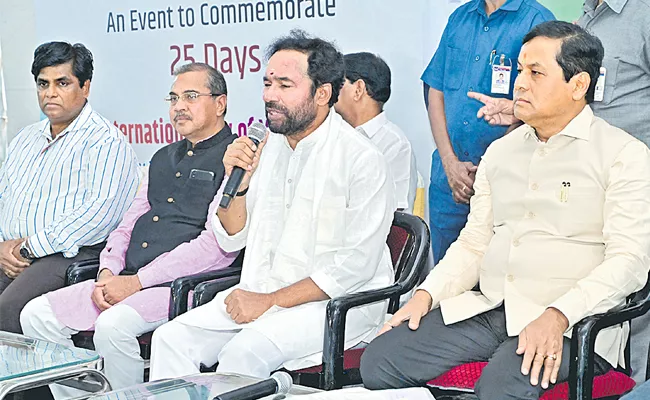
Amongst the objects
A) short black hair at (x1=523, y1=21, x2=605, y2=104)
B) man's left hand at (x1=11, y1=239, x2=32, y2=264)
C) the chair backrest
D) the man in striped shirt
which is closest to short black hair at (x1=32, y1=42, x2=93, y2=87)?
the man in striped shirt

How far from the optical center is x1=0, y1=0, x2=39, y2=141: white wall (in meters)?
5.22

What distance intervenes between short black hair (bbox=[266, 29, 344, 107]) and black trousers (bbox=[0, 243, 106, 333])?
1.42 meters

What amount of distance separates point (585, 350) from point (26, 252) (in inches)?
103

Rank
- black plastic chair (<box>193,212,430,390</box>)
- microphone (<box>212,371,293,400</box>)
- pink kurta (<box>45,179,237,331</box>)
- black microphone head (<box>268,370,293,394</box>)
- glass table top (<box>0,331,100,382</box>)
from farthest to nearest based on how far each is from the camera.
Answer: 1. pink kurta (<box>45,179,237,331</box>)
2. glass table top (<box>0,331,100,382</box>)
3. black plastic chair (<box>193,212,430,390</box>)
4. black microphone head (<box>268,370,293,394</box>)
5. microphone (<box>212,371,293,400</box>)

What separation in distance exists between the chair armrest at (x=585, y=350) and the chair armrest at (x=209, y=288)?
4.51 feet

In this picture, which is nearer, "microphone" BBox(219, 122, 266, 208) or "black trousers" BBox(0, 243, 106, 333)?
"microphone" BBox(219, 122, 266, 208)

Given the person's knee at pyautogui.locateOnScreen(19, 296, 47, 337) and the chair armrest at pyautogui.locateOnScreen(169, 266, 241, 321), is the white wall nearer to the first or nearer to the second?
the person's knee at pyautogui.locateOnScreen(19, 296, 47, 337)

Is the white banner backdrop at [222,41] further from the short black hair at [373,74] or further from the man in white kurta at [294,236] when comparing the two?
the man in white kurta at [294,236]

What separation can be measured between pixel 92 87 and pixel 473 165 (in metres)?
2.33

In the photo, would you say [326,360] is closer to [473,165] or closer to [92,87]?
[473,165]

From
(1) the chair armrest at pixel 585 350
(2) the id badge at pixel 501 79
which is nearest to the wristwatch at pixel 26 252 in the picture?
(2) the id badge at pixel 501 79

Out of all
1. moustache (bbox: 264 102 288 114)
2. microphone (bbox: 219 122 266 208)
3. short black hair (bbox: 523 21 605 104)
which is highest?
short black hair (bbox: 523 21 605 104)

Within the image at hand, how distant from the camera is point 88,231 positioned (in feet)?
13.8

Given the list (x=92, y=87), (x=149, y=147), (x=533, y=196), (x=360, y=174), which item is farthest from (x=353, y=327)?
(x=92, y=87)
